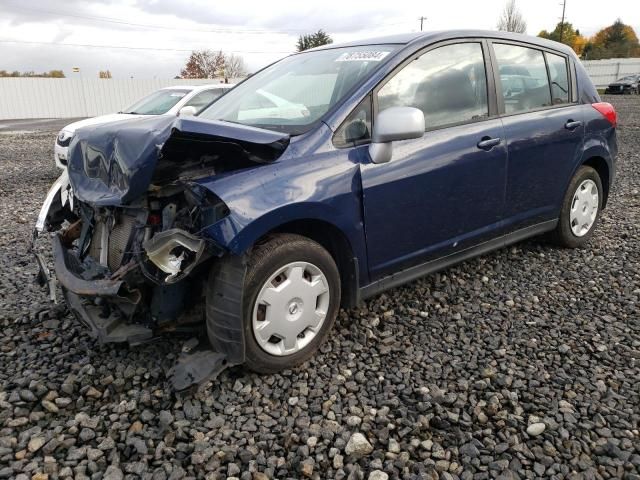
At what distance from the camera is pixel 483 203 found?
136 inches

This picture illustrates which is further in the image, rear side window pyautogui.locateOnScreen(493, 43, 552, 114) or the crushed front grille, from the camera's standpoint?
rear side window pyautogui.locateOnScreen(493, 43, 552, 114)

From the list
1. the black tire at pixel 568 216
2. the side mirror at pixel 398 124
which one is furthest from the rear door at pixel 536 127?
the side mirror at pixel 398 124

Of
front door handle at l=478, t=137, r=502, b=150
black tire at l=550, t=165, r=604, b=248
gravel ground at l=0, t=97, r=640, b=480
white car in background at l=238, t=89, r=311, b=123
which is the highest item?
white car in background at l=238, t=89, r=311, b=123

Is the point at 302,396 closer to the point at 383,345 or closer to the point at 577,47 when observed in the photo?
the point at 383,345

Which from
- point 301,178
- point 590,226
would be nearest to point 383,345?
point 301,178

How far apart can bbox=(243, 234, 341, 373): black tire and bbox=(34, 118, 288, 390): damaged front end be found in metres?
0.10

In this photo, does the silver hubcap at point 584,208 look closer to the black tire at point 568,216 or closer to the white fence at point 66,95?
the black tire at point 568,216

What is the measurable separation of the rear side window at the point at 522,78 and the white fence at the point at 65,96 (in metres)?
25.7

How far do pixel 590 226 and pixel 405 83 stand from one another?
8.43 ft

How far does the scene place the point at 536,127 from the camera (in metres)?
3.74

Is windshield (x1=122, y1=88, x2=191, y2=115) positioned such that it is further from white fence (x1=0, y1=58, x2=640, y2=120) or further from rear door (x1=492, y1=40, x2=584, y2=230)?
white fence (x1=0, y1=58, x2=640, y2=120)

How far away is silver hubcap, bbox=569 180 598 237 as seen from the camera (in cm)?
438

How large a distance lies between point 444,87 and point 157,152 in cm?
191

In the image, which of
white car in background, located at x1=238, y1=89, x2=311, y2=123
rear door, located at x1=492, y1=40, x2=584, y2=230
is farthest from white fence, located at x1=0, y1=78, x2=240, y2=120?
white car in background, located at x1=238, y1=89, x2=311, y2=123
